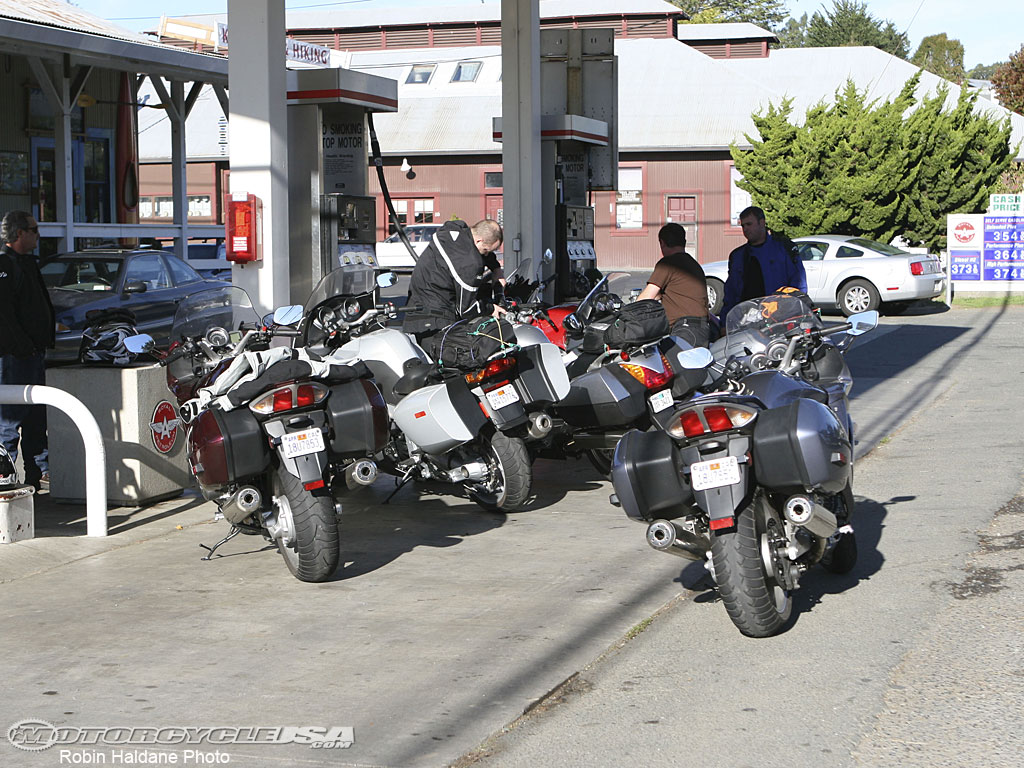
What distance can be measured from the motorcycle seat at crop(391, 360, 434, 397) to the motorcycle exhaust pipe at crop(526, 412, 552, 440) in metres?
0.69

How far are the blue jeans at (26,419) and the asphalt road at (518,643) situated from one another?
2.45 feet

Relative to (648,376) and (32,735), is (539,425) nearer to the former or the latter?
(648,376)

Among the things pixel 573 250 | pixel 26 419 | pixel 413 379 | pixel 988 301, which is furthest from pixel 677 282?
pixel 988 301

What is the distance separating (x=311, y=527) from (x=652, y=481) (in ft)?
6.10

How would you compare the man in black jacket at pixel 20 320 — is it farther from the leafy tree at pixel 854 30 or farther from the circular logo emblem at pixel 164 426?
the leafy tree at pixel 854 30

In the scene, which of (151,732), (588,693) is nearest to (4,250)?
(151,732)

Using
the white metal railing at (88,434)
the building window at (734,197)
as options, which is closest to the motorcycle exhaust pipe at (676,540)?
the white metal railing at (88,434)

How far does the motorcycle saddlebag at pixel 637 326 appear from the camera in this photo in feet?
27.1

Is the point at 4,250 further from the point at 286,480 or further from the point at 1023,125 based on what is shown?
the point at 1023,125

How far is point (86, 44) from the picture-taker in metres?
18.9

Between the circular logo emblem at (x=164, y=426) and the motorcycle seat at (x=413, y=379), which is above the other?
the motorcycle seat at (x=413, y=379)

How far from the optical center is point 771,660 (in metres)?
5.26

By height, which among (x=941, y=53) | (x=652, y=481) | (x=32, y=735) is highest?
(x=941, y=53)

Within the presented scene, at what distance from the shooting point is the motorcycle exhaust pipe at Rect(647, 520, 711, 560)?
5.41 m
